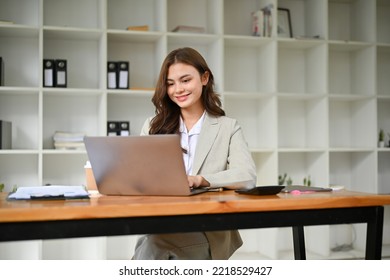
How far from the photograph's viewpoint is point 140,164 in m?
1.55

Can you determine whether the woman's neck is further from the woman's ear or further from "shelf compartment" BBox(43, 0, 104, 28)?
"shelf compartment" BBox(43, 0, 104, 28)

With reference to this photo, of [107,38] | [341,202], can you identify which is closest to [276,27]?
[107,38]

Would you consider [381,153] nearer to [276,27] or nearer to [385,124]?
[385,124]

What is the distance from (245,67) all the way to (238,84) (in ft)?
0.50

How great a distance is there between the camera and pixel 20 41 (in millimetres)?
3752

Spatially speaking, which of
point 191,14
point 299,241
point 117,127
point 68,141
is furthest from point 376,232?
point 191,14

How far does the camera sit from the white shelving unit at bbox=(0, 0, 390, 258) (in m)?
3.73

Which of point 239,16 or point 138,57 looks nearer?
point 138,57

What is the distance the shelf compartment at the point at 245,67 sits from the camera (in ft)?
13.6

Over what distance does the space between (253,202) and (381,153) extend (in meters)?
3.47

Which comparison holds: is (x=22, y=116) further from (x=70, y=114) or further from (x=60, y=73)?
(x=60, y=73)

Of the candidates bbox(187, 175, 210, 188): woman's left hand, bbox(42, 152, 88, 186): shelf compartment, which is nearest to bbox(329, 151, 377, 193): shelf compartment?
bbox(42, 152, 88, 186): shelf compartment

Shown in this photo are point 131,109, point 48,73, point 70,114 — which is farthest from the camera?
point 131,109

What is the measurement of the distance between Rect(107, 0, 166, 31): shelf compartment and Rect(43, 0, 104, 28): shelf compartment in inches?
4.8
